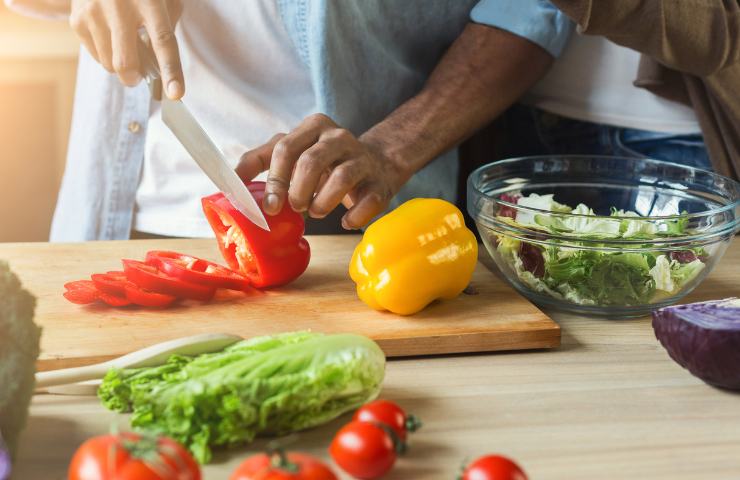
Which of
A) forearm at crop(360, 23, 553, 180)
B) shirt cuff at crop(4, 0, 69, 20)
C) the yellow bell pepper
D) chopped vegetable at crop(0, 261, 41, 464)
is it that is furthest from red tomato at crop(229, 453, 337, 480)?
shirt cuff at crop(4, 0, 69, 20)

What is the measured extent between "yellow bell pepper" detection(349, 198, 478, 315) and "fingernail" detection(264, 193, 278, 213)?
0.54 ft

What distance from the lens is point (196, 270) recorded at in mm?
1498

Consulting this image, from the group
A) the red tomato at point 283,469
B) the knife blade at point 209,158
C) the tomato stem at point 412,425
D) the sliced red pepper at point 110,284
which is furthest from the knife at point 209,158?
the red tomato at point 283,469

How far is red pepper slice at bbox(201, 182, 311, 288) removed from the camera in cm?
150

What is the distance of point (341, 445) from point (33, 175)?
3.00 meters

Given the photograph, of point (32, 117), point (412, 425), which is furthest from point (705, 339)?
point (32, 117)

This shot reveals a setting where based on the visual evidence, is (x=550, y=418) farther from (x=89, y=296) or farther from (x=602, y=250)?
(x=89, y=296)

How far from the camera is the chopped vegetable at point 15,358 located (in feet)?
3.08

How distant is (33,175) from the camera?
140 inches

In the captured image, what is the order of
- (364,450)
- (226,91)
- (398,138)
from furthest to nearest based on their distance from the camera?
(226,91), (398,138), (364,450)

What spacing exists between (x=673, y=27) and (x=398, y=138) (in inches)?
22.1

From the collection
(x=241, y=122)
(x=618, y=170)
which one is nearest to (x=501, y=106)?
(x=618, y=170)

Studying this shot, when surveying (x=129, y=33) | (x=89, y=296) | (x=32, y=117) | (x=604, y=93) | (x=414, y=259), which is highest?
(x=129, y=33)

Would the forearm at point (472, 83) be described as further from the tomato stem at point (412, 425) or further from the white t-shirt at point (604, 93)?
the tomato stem at point (412, 425)
